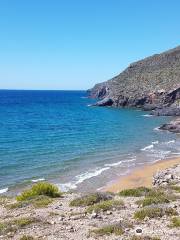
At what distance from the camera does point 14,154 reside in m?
44.9

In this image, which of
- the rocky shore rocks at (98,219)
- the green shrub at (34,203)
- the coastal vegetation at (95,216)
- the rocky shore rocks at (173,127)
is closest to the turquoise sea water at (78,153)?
the rocky shore rocks at (173,127)

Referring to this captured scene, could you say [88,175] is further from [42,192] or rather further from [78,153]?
[42,192]

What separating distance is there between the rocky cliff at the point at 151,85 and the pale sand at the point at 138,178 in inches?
2416

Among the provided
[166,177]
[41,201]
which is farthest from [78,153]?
[41,201]

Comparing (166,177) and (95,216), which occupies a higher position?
(95,216)

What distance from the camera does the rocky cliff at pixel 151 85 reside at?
118500mm

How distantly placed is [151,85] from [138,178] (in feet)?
325

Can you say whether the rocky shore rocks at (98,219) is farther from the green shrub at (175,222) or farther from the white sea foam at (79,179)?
the white sea foam at (79,179)

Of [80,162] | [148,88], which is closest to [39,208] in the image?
[80,162]

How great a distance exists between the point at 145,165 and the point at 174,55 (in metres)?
114

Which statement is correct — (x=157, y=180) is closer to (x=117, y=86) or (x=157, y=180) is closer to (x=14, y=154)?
(x=14, y=154)

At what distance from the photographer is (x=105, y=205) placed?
16000mm

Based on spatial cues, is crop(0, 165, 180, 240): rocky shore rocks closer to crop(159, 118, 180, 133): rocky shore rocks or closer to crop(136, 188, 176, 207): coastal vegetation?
crop(136, 188, 176, 207): coastal vegetation

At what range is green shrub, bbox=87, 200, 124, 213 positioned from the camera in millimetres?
15583
